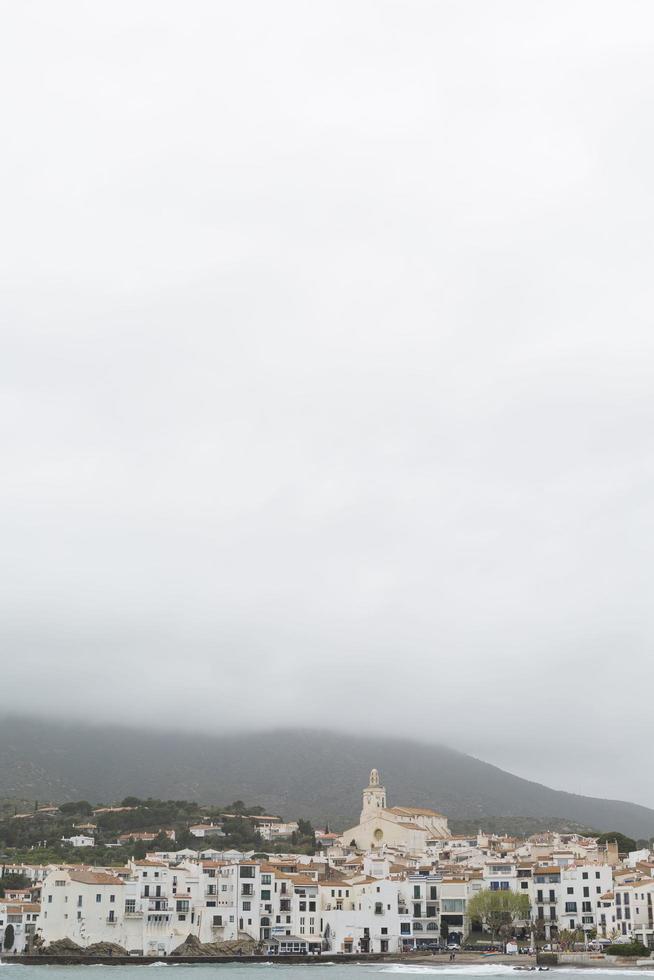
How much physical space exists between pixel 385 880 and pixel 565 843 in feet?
88.1

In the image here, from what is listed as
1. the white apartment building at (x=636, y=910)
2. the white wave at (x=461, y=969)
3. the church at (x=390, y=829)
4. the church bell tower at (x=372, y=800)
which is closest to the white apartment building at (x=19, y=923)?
the white wave at (x=461, y=969)

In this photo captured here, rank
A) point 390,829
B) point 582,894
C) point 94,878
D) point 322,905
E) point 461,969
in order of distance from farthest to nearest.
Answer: point 390,829 → point 322,905 → point 582,894 → point 94,878 → point 461,969

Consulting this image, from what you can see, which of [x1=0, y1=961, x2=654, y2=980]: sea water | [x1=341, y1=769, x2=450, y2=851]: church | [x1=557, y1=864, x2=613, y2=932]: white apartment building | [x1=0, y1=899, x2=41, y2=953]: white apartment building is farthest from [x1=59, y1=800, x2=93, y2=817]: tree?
[x1=557, y1=864, x2=613, y2=932]: white apartment building

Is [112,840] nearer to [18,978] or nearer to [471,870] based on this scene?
[471,870]

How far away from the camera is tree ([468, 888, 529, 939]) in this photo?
92.2 m

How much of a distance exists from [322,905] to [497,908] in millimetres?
14052

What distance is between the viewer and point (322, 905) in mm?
93938

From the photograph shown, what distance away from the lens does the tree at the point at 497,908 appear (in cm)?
9225

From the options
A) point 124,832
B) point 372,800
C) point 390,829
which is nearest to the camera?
point 124,832

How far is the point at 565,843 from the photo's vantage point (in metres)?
114

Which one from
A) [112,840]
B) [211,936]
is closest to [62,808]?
[112,840]

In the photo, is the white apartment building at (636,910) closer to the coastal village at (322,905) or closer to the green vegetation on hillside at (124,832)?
the coastal village at (322,905)

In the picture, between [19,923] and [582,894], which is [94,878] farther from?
[582,894]

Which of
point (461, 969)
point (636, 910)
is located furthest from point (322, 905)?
point (636, 910)
